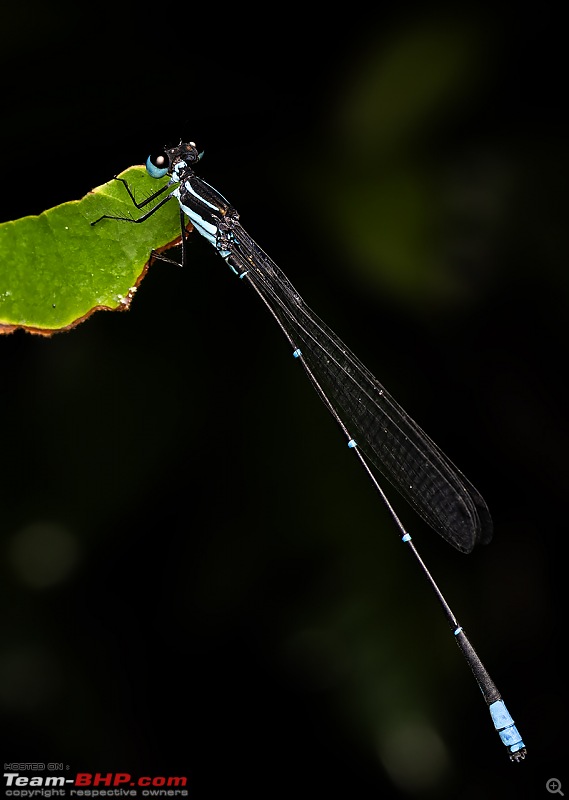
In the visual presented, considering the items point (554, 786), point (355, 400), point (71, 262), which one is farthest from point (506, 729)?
point (71, 262)

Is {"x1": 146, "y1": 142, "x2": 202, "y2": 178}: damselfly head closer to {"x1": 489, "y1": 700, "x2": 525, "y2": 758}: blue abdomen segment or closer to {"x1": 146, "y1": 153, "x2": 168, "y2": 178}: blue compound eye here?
{"x1": 146, "y1": 153, "x2": 168, "y2": 178}: blue compound eye

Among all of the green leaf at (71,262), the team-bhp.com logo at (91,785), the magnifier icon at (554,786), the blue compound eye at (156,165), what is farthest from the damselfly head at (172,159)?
the magnifier icon at (554,786)

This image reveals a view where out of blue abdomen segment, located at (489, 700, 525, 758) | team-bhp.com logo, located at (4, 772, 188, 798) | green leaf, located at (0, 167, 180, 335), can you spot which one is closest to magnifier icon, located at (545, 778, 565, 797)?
blue abdomen segment, located at (489, 700, 525, 758)

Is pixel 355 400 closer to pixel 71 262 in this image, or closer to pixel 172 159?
pixel 172 159

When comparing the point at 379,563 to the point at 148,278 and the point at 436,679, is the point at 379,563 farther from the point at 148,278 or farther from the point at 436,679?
the point at 148,278

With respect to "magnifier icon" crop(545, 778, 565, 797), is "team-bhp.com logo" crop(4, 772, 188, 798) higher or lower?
higher

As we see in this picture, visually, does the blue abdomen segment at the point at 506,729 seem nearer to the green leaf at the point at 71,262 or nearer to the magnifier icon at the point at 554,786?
the magnifier icon at the point at 554,786
